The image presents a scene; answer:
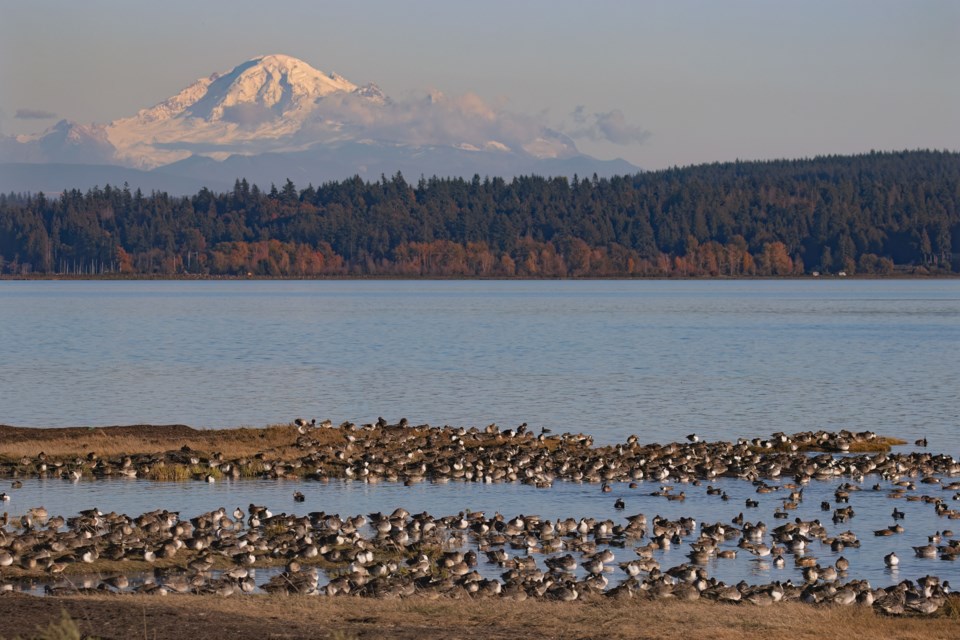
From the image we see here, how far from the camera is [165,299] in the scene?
18012cm

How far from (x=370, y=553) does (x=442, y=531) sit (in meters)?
2.35

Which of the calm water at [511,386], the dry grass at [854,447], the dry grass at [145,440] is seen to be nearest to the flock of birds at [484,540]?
the calm water at [511,386]

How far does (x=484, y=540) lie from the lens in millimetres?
24375

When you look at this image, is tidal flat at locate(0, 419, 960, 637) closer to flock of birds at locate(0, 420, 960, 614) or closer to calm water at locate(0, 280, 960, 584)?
flock of birds at locate(0, 420, 960, 614)

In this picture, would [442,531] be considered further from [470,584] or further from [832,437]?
[832,437]

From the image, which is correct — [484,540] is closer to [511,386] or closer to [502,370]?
[511,386]

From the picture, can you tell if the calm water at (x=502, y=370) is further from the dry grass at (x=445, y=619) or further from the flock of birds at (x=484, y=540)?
the dry grass at (x=445, y=619)

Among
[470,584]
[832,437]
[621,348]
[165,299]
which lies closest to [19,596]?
[470,584]

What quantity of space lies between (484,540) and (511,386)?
3404 centimetres

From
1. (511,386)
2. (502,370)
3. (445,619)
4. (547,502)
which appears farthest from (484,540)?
(502,370)

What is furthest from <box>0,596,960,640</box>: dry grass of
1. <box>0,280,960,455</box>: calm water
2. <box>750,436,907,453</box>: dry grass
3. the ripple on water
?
<box>0,280,960,455</box>: calm water

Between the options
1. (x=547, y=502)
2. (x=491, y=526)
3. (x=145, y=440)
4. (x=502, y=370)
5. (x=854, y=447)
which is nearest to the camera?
(x=491, y=526)

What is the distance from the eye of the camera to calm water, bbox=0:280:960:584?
28.7 metres

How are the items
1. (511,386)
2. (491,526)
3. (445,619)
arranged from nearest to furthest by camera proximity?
(445,619), (491,526), (511,386)
